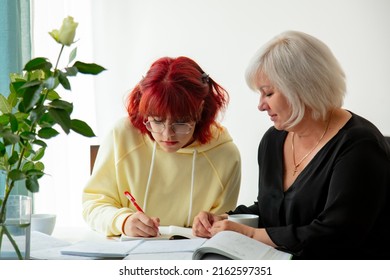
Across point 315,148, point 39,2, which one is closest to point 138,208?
point 315,148

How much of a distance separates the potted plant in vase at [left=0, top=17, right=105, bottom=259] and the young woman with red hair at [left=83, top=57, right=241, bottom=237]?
76cm

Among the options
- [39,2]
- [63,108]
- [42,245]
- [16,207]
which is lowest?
[42,245]

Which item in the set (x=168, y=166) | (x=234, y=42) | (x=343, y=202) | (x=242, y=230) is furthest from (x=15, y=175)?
(x=234, y=42)

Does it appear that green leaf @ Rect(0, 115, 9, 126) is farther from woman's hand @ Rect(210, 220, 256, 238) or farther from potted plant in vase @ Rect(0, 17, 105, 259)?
woman's hand @ Rect(210, 220, 256, 238)

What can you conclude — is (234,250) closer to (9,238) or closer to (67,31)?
(9,238)

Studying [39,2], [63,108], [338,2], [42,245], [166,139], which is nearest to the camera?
[63,108]

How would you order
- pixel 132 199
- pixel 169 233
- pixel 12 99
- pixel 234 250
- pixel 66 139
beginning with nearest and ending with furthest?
pixel 12 99 → pixel 234 250 → pixel 169 233 → pixel 132 199 → pixel 66 139

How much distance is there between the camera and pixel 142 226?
5.46ft

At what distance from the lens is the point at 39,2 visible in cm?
338

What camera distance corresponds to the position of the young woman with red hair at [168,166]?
6.28 feet

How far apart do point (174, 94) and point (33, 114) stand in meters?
0.80

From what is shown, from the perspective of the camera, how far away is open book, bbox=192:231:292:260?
1.33 meters
